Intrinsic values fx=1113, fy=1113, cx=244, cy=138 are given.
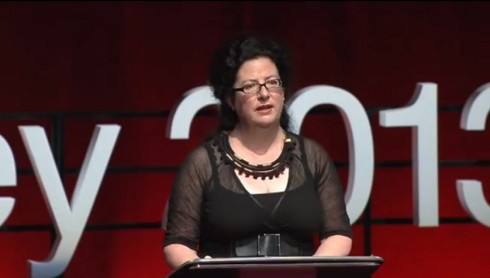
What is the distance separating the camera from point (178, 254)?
2389mm

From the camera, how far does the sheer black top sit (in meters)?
2.37

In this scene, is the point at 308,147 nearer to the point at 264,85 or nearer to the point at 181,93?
the point at 264,85

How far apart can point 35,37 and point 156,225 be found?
802 mm

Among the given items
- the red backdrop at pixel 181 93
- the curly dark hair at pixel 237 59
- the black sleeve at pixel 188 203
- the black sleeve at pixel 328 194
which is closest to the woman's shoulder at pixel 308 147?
the black sleeve at pixel 328 194

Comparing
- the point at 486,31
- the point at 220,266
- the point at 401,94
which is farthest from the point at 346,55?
the point at 220,266

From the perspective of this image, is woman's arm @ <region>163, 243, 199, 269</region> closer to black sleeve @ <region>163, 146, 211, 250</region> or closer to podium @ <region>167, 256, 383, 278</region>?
black sleeve @ <region>163, 146, 211, 250</region>

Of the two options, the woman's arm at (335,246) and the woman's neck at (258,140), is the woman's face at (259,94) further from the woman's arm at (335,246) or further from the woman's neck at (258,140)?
the woman's arm at (335,246)

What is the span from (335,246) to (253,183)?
226 mm

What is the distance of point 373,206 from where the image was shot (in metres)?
4.26

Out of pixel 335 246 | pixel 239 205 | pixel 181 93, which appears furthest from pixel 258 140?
pixel 181 93

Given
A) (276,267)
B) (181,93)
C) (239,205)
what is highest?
(181,93)

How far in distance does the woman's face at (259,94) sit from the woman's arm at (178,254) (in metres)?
0.31

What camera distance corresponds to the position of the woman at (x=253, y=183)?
2.38m

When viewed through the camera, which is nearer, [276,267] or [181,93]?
[276,267]
